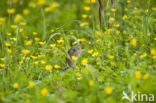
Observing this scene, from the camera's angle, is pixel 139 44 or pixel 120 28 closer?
pixel 139 44

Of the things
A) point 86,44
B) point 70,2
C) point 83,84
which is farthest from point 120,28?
point 70,2

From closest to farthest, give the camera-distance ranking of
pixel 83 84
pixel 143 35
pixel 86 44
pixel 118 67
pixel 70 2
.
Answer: pixel 83 84, pixel 118 67, pixel 143 35, pixel 86 44, pixel 70 2

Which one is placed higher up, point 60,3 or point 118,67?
point 60,3

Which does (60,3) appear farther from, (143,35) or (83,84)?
(83,84)

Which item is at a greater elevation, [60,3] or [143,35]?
[60,3]

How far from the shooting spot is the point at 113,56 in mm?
2135

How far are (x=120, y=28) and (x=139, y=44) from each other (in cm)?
61

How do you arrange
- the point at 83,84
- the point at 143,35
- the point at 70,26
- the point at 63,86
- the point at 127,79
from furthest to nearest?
the point at 70,26
the point at 143,35
the point at 63,86
the point at 127,79
the point at 83,84

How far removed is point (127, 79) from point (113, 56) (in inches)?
18.7

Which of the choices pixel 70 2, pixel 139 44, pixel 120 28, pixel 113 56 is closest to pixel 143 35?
pixel 139 44

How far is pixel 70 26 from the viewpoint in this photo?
11.5ft

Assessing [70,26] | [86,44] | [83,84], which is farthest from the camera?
[70,26]

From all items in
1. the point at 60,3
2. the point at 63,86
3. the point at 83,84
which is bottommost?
the point at 63,86

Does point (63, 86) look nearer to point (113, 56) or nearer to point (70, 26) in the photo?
point (113, 56)
